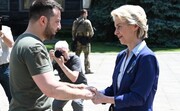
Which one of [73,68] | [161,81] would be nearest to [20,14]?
[161,81]

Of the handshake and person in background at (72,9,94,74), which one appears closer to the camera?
the handshake

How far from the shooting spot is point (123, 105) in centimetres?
351

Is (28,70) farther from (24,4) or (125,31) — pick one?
(24,4)

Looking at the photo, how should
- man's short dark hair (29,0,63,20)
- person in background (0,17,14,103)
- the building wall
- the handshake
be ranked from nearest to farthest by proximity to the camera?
man's short dark hair (29,0,63,20)
the handshake
person in background (0,17,14,103)
the building wall

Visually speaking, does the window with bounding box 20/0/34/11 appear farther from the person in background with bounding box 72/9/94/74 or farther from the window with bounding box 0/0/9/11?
the person in background with bounding box 72/9/94/74

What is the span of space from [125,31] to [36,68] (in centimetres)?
86

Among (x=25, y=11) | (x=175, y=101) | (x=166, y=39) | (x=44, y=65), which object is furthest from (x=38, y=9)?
(x=25, y=11)

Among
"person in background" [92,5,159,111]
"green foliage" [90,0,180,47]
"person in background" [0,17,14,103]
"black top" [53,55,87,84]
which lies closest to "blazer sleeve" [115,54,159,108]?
"person in background" [92,5,159,111]

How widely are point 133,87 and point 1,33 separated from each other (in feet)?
12.9

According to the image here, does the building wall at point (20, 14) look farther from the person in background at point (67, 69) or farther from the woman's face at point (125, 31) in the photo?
the woman's face at point (125, 31)

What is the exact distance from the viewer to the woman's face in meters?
3.58

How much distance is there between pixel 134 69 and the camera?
3.54m

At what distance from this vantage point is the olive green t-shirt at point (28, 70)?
3.22 m

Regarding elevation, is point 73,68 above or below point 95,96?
below
